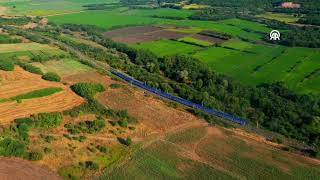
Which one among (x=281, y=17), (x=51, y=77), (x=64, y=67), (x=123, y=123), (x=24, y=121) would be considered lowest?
(x=123, y=123)

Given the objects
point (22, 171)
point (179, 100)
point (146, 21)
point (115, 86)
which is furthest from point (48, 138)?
point (146, 21)

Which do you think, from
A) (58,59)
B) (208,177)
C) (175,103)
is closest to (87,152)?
(208,177)

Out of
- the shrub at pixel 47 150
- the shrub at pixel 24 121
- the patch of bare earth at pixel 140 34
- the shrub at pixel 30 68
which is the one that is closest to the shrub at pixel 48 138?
the shrub at pixel 47 150

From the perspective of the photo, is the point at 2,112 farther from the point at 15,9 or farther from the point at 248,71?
the point at 15,9

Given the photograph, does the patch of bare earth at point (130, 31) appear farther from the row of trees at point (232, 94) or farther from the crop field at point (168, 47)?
the row of trees at point (232, 94)

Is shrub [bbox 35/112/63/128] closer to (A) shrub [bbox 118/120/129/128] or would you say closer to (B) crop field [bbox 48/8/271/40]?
(A) shrub [bbox 118/120/129/128]

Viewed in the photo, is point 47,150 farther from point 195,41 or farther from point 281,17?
point 281,17
